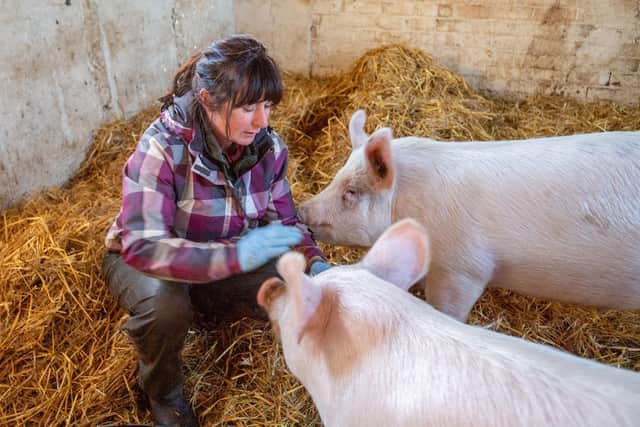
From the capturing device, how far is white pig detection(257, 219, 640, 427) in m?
1.24

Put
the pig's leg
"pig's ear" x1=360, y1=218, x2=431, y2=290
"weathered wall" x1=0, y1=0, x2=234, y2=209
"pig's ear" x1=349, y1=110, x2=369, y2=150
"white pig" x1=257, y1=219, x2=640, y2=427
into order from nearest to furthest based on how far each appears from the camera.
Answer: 1. "white pig" x1=257, y1=219, x2=640, y2=427
2. "pig's ear" x1=360, y1=218, x2=431, y2=290
3. the pig's leg
4. "pig's ear" x1=349, y1=110, x2=369, y2=150
5. "weathered wall" x1=0, y1=0, x2=234, y2=209

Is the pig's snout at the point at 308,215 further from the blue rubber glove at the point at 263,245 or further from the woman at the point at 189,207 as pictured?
the blue rubber glove at the point at 263,245

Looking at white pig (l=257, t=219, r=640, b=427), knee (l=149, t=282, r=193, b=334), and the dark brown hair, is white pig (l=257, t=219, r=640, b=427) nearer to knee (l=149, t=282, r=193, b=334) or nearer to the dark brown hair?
knee (l=149, t=282, r=193, b=334)

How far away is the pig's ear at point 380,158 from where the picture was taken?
8.24 feet

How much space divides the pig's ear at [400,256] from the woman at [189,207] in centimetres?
53

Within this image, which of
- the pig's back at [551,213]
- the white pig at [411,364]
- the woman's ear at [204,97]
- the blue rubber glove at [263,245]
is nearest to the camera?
the white pig at [411,364]

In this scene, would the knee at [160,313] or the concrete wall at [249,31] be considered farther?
the concrete wall at [249,31]

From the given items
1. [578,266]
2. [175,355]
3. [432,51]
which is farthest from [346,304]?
[432,51]

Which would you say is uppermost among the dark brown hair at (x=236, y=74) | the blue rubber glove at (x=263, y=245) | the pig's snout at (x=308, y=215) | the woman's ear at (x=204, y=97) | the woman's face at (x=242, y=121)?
the dark brown hair at (x=236, y=74)

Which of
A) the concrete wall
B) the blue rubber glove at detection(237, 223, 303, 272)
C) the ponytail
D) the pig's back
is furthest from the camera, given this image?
the concrete wall

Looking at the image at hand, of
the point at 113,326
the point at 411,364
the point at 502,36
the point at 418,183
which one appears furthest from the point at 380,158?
the point at 502,36

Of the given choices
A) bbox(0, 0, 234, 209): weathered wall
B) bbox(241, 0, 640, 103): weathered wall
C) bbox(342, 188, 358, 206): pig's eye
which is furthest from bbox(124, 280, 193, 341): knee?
bbox(241, 0, 640, 103): weathered wall

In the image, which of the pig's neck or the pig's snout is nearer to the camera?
the pig's neck

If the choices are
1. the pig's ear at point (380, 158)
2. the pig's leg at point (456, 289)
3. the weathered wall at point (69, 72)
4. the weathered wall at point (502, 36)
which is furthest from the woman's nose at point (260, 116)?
the weathered wall at point (502, 36)
